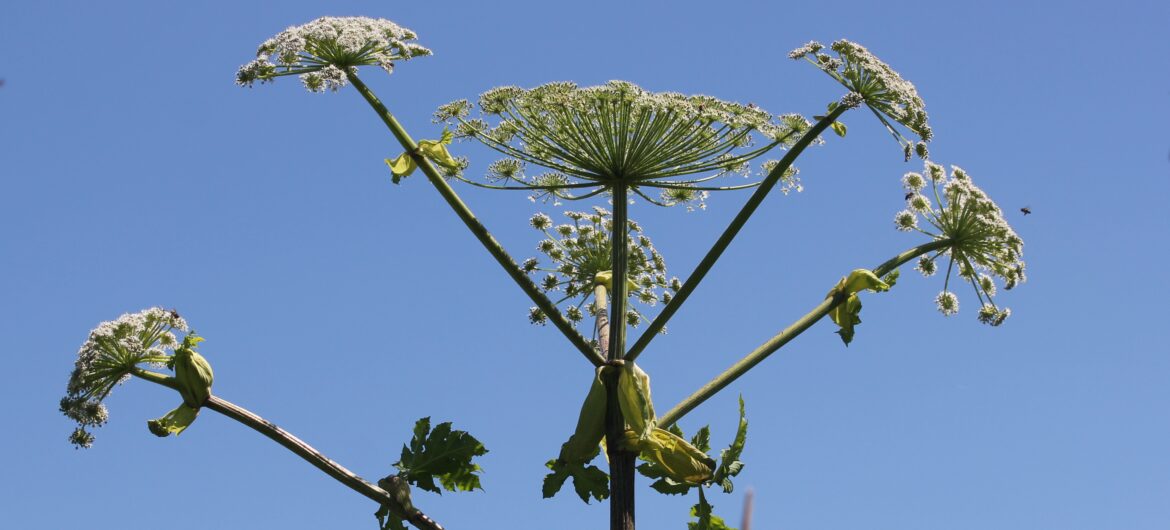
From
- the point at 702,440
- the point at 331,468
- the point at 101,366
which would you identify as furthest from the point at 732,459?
the point at 101,366

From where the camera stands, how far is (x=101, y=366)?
7.96 meters

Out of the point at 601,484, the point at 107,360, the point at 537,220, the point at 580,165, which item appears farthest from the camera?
the point at 537,220

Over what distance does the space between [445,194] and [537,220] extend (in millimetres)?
3162

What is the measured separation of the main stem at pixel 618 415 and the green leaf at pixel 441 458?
880mm

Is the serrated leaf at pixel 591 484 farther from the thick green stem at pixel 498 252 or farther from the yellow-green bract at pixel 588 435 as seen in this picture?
the thick green stem at pixel 498 252

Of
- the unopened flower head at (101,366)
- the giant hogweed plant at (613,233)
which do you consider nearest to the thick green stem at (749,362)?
the giant hogweed plant at (613,233)

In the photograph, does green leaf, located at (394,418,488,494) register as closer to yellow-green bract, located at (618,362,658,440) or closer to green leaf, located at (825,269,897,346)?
yellow-green bract, located at (618,362,658,440)

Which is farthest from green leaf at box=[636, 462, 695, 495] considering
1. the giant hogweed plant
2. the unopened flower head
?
the unopened flower head

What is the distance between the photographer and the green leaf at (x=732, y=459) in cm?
729

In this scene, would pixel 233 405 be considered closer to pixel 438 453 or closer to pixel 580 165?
pixel 438 453

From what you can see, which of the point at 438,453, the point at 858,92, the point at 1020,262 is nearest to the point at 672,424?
the point at 438,453

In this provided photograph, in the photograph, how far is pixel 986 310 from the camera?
395 inches

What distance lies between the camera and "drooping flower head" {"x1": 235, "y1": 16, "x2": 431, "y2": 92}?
8.02 metres

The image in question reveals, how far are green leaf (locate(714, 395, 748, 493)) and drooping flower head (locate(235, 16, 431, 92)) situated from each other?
3.28m
